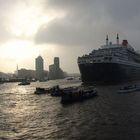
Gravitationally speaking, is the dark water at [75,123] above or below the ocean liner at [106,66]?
below

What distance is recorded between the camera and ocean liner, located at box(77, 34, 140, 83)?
427 feet

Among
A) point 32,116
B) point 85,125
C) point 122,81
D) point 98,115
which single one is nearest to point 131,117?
point 98,115

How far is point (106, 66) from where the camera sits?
423 ft

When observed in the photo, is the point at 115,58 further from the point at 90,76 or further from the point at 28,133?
the point at 28,133

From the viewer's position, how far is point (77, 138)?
40.1 metres

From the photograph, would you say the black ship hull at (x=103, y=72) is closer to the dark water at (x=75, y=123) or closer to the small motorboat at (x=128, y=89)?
the small motorboat at (x=128, y=89)

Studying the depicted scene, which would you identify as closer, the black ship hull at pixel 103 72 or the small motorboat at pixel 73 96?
the small motorboat at pixel 73 96

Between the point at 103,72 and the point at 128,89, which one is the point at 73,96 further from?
the point at 103,72

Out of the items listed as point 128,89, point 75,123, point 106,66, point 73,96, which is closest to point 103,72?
point 106,66

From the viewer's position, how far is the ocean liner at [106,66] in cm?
13000

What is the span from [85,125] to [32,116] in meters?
14.7

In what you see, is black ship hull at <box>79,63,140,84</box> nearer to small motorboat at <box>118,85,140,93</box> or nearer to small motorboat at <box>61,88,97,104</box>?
small motorboat at <box>118,85,140,93</box>

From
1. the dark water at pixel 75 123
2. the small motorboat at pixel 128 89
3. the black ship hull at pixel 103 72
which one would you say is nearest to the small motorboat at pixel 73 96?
the dark water at pixel 75 123

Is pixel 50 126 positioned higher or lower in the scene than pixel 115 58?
lower
